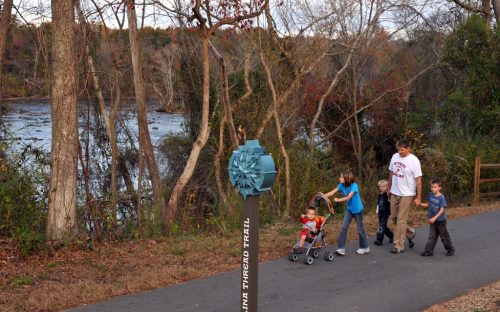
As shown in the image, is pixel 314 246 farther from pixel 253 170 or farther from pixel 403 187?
pixel 253 170

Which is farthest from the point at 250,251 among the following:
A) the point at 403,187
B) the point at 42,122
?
the point at 42,122

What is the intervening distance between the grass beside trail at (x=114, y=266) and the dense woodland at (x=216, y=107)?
77cm

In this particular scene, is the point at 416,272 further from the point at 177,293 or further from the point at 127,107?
the point at 127,107

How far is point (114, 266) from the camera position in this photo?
30.3ft

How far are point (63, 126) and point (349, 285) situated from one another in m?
5.32

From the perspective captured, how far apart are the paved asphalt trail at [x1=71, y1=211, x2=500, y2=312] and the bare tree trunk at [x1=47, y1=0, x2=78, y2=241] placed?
3.34 m

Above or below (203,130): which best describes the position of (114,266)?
below

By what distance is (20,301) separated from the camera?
7438mm

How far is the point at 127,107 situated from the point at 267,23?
18.7 feet

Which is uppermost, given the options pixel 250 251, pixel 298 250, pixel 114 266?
pixel 250 251

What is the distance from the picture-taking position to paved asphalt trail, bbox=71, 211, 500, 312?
770 centimetres

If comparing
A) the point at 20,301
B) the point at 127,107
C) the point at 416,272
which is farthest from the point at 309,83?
the point at 20,301

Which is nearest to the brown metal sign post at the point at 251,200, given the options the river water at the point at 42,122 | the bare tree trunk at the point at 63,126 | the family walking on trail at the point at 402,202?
the family walking on trail at the point at 402,202

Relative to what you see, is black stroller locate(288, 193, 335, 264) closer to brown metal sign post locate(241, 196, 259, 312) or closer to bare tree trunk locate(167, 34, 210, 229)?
brown metal sign post locate(241, 196, 259, 312)
